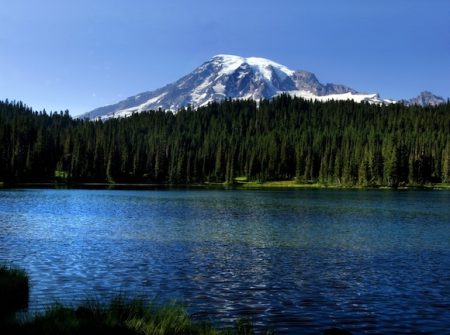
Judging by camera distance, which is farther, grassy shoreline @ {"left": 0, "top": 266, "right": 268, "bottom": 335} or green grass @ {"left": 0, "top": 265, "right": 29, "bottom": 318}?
green grass @ {"left": 0, "top": 265, "right": 29, "bottom": 318}

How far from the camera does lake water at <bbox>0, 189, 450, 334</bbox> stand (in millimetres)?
24453

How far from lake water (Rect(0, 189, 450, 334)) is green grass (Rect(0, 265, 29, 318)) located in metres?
0.67

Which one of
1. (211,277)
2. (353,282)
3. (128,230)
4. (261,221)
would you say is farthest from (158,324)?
(261,221)

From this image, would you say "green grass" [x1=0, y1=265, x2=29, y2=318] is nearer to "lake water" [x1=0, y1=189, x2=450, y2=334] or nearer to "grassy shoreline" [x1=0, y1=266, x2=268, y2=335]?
"lake water" [x1=0, y1=189, x2=450, y2=334]

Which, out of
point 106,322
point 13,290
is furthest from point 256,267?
point 106,322

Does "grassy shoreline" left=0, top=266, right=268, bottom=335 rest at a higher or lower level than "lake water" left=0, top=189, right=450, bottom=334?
higher

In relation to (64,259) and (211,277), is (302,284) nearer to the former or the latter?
(211,277)

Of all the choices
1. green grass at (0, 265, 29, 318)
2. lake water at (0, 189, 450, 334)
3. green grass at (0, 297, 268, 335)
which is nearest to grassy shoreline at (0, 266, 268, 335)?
green grass at (0, 297, 268, 335)

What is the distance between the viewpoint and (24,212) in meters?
75.4

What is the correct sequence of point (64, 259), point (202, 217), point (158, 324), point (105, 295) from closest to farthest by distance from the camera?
point (158, 324) → point (105, 295) → point (64, 259) → point (202, 217)

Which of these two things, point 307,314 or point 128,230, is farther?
point 128,230

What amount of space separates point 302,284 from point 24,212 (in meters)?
57.2

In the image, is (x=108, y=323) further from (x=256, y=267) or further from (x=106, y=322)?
(x=256, y=267)

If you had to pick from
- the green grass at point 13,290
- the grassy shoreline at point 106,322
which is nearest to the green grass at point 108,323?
the grassy shoreline at point 106,322
